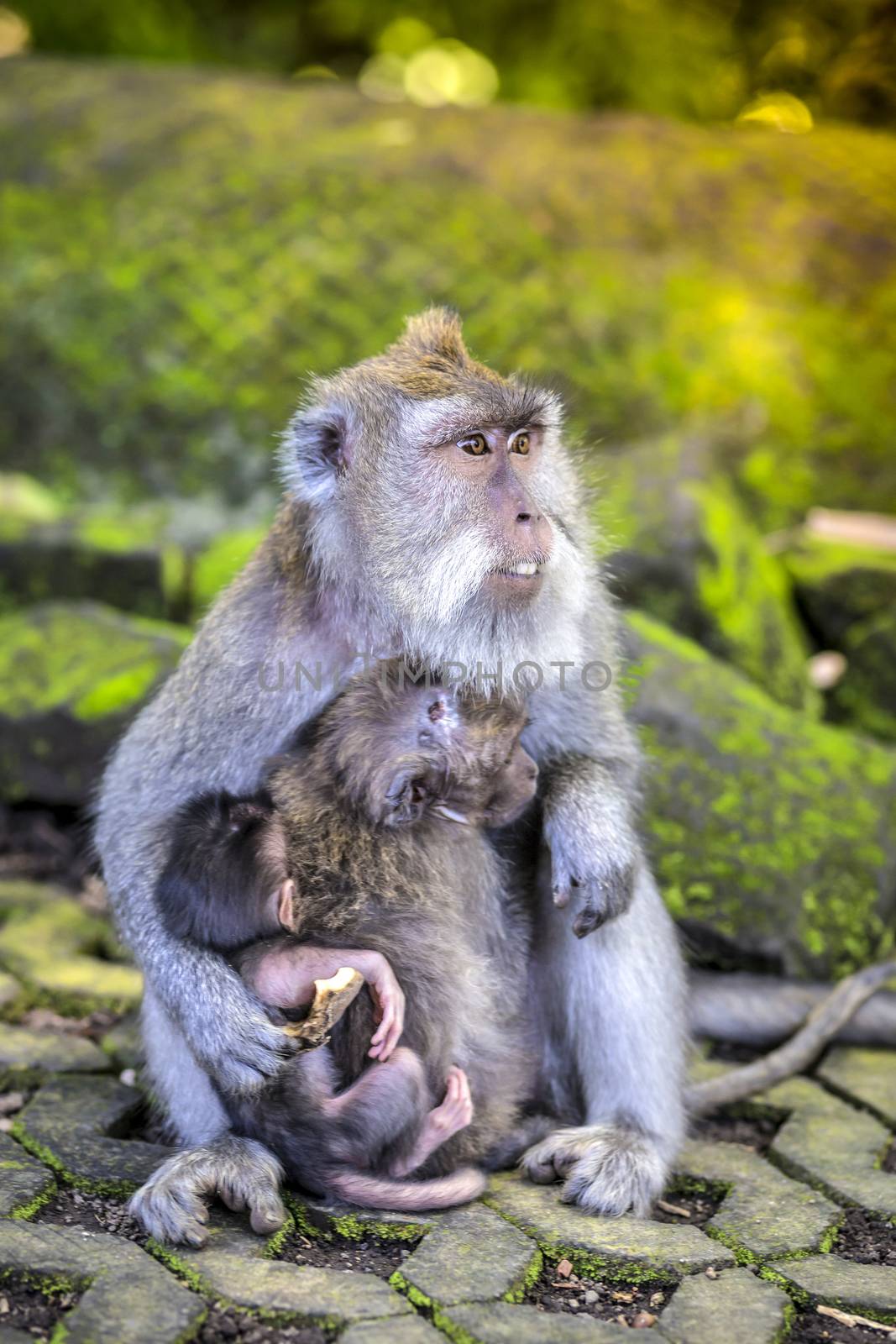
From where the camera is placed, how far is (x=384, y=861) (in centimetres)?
337

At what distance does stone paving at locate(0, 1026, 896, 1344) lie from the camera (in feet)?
8.91

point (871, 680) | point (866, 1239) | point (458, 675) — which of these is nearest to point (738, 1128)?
point (866, 1239)

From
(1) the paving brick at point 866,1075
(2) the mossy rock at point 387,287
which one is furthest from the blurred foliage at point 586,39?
(1) the paving brick at point 866,1075

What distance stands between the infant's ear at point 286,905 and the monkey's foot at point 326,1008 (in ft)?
0.49

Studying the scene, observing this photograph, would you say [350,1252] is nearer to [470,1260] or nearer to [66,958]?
[470,1260]

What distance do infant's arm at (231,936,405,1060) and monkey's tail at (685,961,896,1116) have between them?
1032mm

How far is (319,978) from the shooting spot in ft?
10.4

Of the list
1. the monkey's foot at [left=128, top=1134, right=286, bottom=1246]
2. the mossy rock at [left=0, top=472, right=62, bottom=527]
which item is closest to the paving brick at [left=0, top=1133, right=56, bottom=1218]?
the monkey's foot at [left=128, top=1134, right=286, bottom=1246]

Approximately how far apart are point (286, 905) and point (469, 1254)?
2.65 ft

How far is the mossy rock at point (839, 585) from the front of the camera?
6.39 m

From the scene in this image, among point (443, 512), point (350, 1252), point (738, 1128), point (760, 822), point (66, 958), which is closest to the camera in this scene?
point (350, 1252)

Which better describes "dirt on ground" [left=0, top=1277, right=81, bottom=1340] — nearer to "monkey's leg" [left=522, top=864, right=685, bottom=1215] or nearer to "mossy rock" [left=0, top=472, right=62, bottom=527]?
"monkey's leg" [left=522, top=864, right=685, bottom=1215]

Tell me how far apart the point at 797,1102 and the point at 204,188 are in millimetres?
5353

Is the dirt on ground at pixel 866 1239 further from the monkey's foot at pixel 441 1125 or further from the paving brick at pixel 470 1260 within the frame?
the monkey's foot at pixel 441 1125
